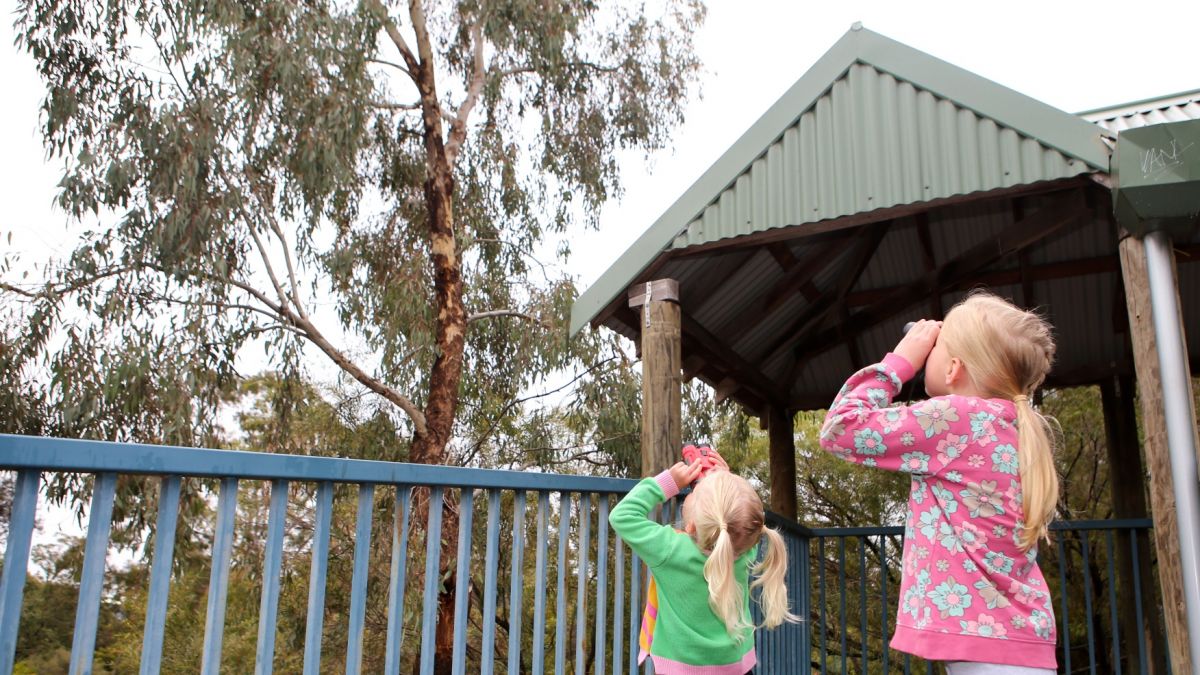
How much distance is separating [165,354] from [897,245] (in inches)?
308

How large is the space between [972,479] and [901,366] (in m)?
0.33

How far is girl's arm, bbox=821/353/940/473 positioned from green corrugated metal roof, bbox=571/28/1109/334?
2027 mm

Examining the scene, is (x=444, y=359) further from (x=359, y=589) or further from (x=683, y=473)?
(x=359, y=589)

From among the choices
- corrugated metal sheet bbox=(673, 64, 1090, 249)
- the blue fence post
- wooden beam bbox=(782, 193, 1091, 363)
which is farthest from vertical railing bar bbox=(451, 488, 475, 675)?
wooden beam bbox=(782, 193, 1091, 363)

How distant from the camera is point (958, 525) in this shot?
7.43ft

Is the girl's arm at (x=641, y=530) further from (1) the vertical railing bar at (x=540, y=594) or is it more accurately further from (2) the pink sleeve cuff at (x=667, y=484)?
(1) the vertical railing bar at (x=540, y=594)

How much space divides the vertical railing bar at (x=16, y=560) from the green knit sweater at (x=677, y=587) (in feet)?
5.29

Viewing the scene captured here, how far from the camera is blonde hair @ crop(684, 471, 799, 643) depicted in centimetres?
270

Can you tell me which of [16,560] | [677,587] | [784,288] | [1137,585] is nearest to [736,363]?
[784,288]

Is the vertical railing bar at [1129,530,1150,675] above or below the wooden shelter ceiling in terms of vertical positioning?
below

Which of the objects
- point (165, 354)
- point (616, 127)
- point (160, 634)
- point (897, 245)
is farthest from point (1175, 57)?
point (160, 634)

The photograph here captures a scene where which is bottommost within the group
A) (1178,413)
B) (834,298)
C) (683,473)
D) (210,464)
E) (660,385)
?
(210,464)

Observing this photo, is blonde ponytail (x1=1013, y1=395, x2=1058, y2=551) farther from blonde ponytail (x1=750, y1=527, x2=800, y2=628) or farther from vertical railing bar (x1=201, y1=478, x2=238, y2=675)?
vertical railing bar (x1=201, y1=478, x2=238, y2=675)

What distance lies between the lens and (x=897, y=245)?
24.3 feet
